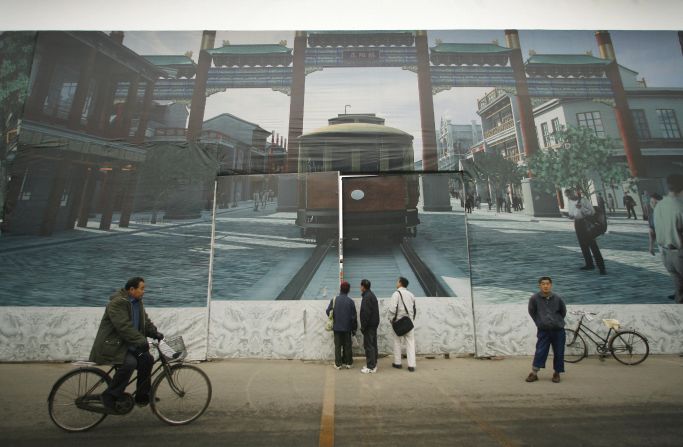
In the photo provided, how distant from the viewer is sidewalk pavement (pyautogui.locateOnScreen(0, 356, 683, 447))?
9.99 ft

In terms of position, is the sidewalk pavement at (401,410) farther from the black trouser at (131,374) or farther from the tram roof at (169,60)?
the tram roof at (169,60)

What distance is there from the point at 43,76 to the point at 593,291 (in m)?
13.1

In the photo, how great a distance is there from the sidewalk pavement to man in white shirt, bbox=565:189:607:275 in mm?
2157

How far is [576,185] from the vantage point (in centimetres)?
759

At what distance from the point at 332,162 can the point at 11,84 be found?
7.52 m

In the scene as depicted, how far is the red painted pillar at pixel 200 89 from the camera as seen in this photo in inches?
301

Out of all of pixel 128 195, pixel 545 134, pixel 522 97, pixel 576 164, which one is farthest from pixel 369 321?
pixel 522 97

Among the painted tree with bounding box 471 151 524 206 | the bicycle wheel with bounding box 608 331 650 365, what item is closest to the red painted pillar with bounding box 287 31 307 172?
the painted tree with bounding box 471 151 524 206

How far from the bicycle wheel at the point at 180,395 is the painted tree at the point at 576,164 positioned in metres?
8.04

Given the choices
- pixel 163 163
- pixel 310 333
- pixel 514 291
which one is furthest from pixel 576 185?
pixel 163 163

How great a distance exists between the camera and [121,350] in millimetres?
3328

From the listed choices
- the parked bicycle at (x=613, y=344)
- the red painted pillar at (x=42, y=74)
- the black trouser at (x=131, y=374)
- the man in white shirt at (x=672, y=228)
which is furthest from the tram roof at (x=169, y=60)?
the man in white shirt at (x=672, y=228)

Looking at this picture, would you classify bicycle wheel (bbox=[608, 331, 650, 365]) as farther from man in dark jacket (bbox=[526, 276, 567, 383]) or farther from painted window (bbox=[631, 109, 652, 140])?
painted window (bbox=[631, 109, 652, 140])

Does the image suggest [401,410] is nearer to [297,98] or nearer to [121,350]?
[121,350]
